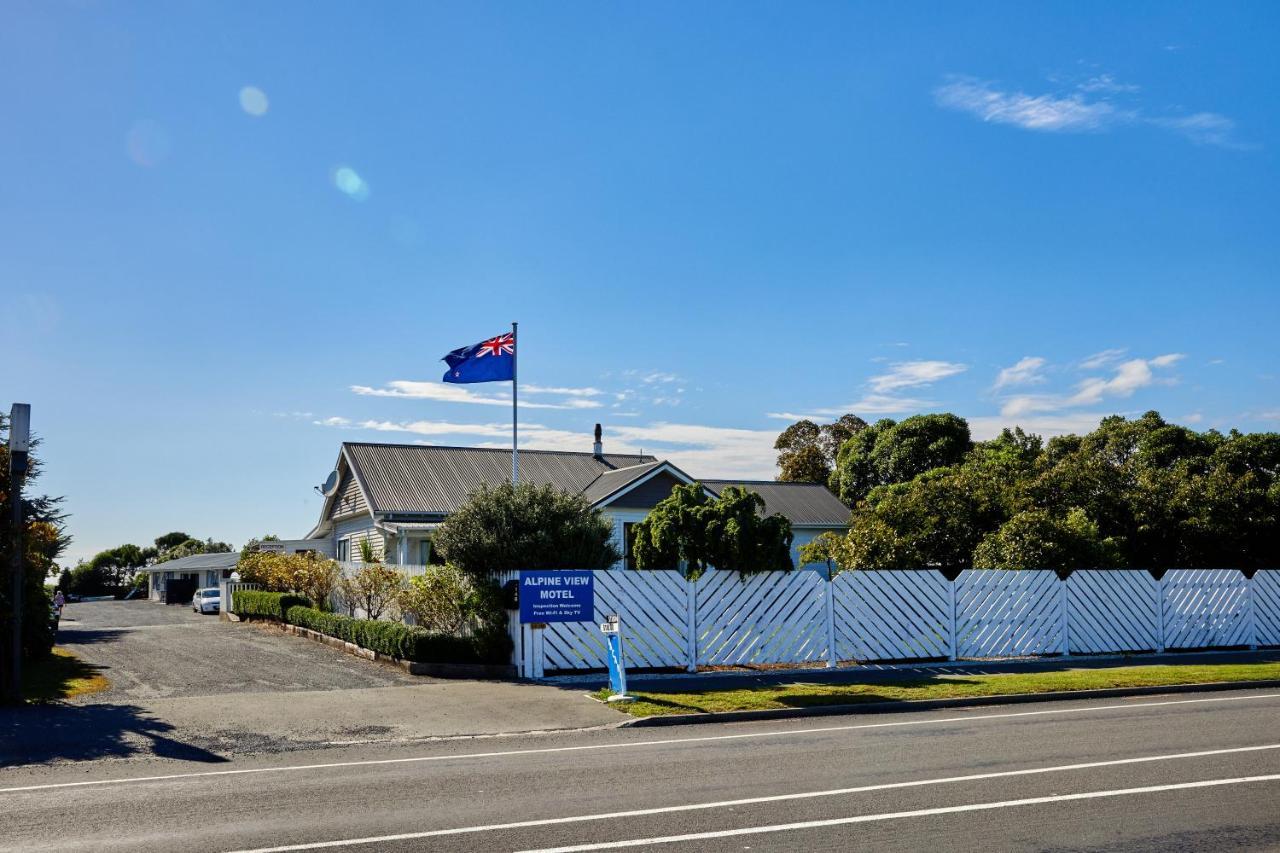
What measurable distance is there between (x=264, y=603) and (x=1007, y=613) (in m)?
23.0

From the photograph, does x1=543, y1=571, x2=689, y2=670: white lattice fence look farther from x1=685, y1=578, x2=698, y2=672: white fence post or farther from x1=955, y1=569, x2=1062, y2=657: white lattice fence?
x1=955, y1=569, x2=1062, y2=657: white lattice fence

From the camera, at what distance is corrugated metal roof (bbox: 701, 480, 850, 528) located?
135ft

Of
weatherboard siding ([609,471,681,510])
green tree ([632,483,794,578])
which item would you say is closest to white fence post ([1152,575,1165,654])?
green tree ([632,483,794,578])

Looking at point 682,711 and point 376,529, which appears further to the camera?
point 376,529

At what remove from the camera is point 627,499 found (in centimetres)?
3253

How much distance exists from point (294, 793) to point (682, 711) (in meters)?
6.10

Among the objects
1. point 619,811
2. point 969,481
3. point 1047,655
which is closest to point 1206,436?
point 969,481

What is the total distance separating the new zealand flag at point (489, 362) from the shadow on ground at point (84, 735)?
44.4ft

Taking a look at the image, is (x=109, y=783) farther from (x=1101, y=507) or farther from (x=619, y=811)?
(x=1101, y=507)

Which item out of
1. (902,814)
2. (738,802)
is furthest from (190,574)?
(902,814)

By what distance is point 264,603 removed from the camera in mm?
32594

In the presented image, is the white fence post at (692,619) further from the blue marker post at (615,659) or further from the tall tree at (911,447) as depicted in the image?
the tall tree at (911,447)

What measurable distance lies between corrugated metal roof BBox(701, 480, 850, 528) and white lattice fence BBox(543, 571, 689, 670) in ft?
72.7

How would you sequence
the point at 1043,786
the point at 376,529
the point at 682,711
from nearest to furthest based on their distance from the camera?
the point at 1043,786 < the point at 682,711 < the point at 376,529
